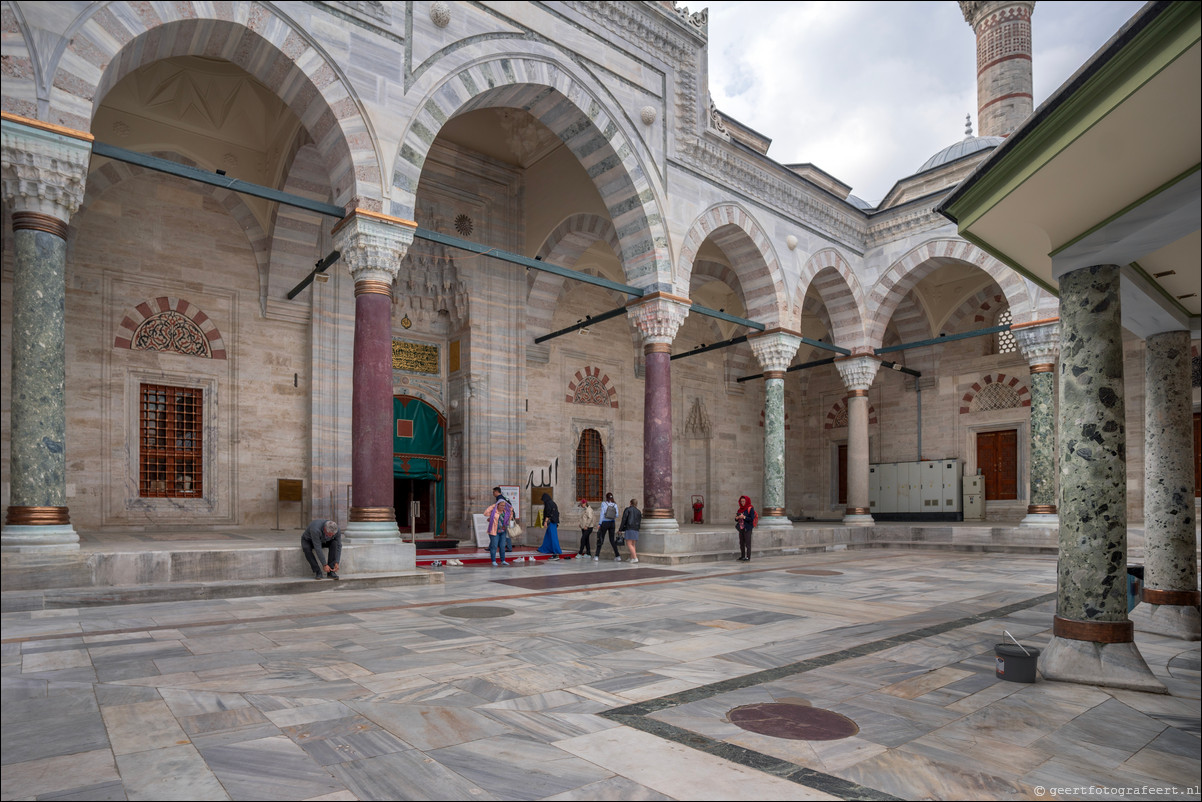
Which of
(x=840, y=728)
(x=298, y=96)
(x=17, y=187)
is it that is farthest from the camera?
(x=298, y=96)

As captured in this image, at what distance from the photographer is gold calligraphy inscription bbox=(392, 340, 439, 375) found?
14.5 m

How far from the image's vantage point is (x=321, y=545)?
8.06 meters

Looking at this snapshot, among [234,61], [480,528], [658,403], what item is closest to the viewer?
[234,61]

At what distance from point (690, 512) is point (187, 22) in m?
15.7

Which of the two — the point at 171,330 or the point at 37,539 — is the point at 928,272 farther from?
the point at 37,539

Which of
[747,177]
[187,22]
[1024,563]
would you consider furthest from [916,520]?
[187,22]

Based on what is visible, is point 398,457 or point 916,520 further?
point 916,520

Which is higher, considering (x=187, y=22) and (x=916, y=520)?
(x=187, y=22)

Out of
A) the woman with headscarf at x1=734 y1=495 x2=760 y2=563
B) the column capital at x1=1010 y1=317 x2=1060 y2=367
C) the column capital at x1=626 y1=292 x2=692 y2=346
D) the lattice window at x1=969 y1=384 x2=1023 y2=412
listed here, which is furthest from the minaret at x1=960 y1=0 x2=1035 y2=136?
the woman with headscarf at x1=734 y1=495 x2=760 y2=563

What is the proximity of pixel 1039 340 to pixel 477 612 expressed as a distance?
43.3 feet

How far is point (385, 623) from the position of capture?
19.1 feet

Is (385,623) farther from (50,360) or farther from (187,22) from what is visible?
(187,22)

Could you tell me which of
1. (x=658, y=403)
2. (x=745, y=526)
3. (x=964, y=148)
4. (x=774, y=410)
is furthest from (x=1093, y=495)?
(x=964, y=148)

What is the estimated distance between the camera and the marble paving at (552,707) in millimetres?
2723
